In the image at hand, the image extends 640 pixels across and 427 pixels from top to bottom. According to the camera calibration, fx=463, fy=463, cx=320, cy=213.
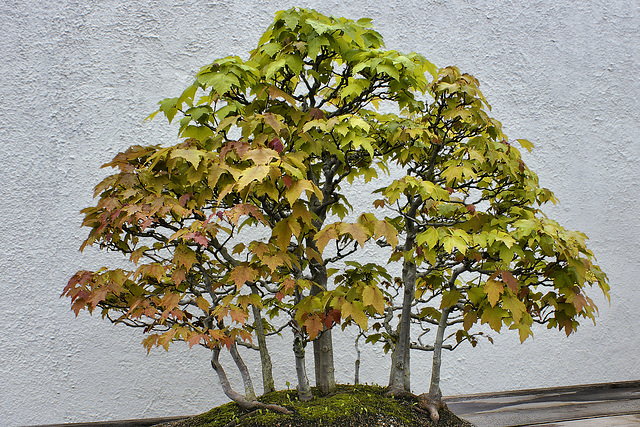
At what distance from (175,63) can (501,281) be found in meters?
1.74

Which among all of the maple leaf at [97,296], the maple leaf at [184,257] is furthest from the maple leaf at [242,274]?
the maple leaf at [97,296]

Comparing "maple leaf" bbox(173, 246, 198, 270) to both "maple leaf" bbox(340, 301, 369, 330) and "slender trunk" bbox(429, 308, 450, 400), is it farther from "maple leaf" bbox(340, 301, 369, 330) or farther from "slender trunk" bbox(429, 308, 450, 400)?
"slender trunk" bbox(429, 308, 450, 400)

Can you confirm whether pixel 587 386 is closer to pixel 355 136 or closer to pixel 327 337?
pixel 327 337

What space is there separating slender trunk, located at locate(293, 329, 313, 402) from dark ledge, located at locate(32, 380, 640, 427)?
0.84 meters

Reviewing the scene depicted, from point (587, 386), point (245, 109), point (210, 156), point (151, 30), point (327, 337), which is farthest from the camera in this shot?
point (587, 386)

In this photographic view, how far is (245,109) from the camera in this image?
4.29 feet

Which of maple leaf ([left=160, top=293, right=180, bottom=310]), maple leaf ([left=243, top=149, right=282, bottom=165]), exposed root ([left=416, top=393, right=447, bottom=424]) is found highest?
maple leaf ([left=243, top=149, right=282, bottom=165])

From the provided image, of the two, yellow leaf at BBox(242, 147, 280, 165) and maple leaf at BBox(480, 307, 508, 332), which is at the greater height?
yellow leaf at BBox(242, 147, 280, 165)

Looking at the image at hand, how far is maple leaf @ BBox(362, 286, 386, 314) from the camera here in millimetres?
1116

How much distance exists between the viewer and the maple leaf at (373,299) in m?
1.12

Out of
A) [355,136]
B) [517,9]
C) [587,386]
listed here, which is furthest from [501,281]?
[517,9]

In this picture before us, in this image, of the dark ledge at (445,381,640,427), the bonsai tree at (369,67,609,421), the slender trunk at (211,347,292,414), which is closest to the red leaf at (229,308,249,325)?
the slender trunk at (211,347,292,414)

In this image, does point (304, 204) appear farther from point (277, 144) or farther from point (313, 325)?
point (313, 325)

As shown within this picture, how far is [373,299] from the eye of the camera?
1.13m
